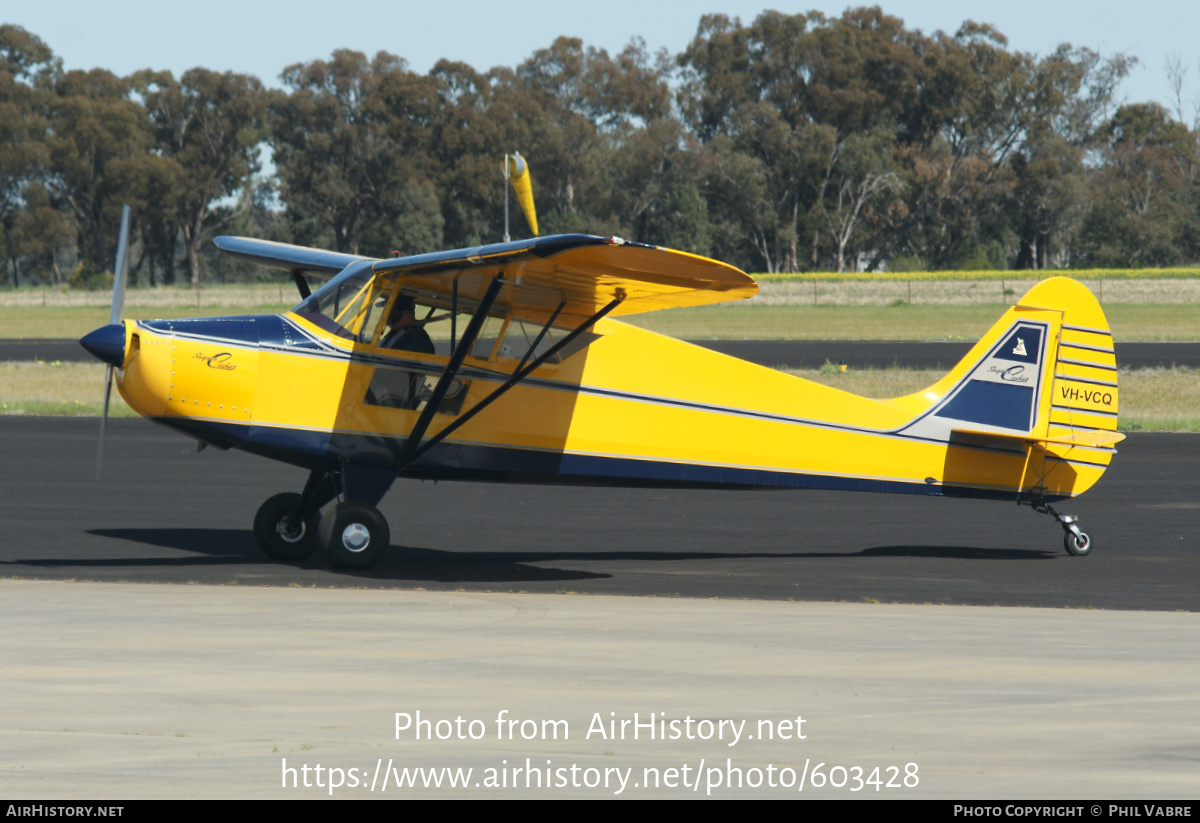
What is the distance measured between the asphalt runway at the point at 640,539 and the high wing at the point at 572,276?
2.23 meters

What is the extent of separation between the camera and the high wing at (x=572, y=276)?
884 centimetres

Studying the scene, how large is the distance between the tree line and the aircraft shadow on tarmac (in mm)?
75021

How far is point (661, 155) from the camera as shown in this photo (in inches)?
3784

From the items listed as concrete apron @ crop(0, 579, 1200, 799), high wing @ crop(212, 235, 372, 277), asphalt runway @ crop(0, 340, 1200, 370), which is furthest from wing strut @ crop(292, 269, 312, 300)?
asphalt runway @ crop(0, 340, 1200, 370)

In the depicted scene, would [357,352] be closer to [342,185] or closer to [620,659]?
[620,659]

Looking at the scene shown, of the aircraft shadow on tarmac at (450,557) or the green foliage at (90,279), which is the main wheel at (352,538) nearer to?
the aircraft shadow on tarmac at (450,557)

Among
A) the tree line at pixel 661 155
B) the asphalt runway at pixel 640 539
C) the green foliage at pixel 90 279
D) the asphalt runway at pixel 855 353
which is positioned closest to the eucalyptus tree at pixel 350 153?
the tree line at pixel 661 155

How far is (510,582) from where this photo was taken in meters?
10.1

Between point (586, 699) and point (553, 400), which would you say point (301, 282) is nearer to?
point (553, 400)

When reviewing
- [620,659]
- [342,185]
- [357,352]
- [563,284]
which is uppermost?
[342,185]

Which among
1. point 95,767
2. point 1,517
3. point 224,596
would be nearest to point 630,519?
point 224,596

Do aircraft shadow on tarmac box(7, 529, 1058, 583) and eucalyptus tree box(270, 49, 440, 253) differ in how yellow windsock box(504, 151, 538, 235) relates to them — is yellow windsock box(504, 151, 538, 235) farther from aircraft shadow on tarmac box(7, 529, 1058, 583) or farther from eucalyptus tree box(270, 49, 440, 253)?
eucalyptus tree box(270, 49, 440, 253)

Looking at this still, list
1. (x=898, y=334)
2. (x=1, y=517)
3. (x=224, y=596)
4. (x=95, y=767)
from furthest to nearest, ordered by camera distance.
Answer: (x=898, y=334) < (x=1, y=517) < (x=224, y=596) < (x=95, y=767)

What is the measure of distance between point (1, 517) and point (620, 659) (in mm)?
8691
